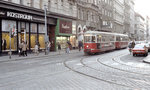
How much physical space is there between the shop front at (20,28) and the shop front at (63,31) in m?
1.70

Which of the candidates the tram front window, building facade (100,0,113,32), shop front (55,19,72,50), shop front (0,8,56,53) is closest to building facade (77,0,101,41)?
shop front (55,19,72,50)

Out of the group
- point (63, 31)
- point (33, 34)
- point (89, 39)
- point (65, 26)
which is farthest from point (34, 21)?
point (89, 39)

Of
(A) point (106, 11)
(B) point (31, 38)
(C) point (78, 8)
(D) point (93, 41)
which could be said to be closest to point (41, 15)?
(B) point (31, 38)

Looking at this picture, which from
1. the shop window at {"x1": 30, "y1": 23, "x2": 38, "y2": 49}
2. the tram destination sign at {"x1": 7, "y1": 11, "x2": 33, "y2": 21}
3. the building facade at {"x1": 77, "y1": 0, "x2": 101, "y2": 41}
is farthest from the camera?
the building facade at {"x1": 77, "y1": 0, "x2": 101, "y2": 41}

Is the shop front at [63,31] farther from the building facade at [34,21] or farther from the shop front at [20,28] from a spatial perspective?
the shop front at [20,28]

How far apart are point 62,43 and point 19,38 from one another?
34.7 ft

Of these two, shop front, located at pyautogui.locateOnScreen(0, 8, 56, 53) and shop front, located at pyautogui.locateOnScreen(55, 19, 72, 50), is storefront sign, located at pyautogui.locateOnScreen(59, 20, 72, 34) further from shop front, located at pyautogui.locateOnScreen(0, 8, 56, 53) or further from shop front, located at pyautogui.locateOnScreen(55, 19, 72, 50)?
shop front, located at pyautogui.locateOnScreen(0, 8, 56, 53)

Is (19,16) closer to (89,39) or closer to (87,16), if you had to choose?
(89,39)

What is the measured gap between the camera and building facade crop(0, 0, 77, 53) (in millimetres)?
22391

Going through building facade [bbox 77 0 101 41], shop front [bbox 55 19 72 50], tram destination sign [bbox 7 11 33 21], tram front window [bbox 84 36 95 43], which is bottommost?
tram front window [bbox 84 36 95 43]

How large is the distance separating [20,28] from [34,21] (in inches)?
102

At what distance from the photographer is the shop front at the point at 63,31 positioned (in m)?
32.0

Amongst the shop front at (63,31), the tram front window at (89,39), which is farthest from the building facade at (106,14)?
the tram front window at (89,39)

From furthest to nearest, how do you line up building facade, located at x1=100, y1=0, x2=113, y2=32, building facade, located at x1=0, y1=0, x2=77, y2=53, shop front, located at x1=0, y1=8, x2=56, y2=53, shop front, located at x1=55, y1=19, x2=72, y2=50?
building facade, located at x1=100, y1=0, x2=113, y2=32, shop front, located at x1=55, y1=19, x2=72, y2=50, building facade, located at x1=0, y1=0, x2=77, y2=53, shop front, located at x1=0, y1=8, x2=56, y2=53
